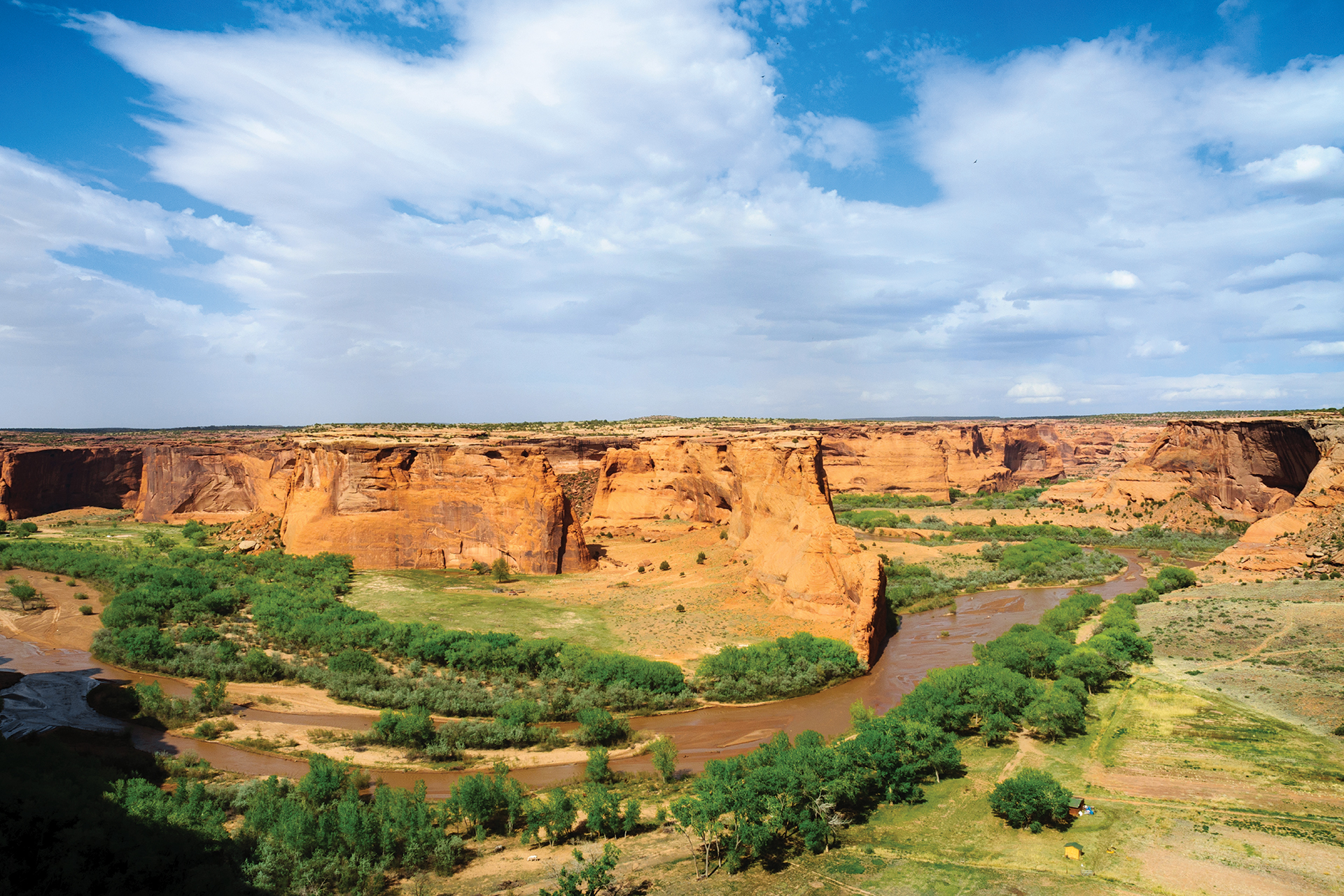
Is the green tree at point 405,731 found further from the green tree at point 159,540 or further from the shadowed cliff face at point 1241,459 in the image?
the shadowed cliff face at point 1241,459

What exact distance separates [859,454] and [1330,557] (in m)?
47.7

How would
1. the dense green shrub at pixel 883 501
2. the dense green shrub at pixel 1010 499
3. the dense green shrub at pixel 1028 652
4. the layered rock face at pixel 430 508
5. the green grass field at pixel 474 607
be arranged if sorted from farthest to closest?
1. the dense green shrub at pixel 883 501
2. the dense green shrub at pixel 1010 499
3. the layered rock face at pixel 430 508
4. the green grass field at pixel 474 607
5. the dense green shrub at pixel 1028 652

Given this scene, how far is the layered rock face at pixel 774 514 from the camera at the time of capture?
91.2 feet

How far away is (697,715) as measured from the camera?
22.7 meters

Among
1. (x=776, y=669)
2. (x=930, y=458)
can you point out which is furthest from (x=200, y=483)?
(x=930, y=458)

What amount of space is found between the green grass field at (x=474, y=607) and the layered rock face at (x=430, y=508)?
1.53 meters

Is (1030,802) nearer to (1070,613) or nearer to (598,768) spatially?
(598,768)

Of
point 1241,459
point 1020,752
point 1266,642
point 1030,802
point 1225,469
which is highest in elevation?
point 1241,459

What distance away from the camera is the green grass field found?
27156 mm

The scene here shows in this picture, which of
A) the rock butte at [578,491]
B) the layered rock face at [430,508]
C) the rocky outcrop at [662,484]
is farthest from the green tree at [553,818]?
the rocky outcrop at [662,484]

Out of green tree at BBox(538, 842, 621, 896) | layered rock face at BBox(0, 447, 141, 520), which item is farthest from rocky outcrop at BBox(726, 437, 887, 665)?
layered rock face at BBox(0, 447, 141, 520)

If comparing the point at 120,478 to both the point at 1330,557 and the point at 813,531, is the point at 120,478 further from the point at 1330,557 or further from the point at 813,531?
the point at 1330,557

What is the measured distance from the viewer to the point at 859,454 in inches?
3184

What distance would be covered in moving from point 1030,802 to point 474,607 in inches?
880
